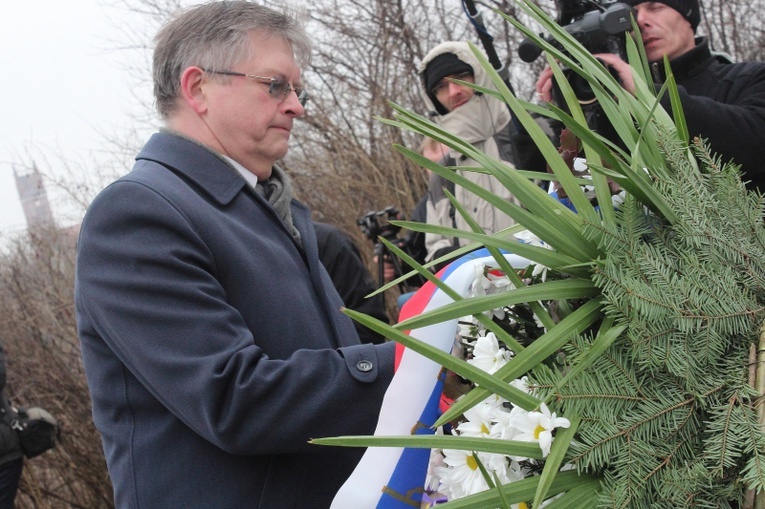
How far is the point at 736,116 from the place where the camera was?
2021mm

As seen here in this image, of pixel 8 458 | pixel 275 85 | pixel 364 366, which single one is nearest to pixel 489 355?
pixel 364 366

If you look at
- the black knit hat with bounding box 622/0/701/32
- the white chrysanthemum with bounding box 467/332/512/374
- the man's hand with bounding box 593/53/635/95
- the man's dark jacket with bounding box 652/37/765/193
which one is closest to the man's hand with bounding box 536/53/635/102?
the man's hand with bounding box 593/53/635/95

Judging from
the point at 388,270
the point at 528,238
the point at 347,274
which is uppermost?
the point at 528,238

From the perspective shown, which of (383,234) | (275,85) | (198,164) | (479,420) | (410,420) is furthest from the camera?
(383,234)

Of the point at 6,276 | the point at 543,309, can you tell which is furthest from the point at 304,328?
the point at 6,276

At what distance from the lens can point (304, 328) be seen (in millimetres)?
1697

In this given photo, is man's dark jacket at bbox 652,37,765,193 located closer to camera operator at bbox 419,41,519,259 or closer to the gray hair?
the gray hair

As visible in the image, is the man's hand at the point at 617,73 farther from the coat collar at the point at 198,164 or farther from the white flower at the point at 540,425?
the white flower at the point at 540,425

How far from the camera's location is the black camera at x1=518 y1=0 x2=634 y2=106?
77.7 inches

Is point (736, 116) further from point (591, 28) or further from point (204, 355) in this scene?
point (204, 355)

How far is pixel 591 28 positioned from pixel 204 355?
1248 mm

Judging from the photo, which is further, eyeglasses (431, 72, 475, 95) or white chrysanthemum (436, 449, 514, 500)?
eyeglasses (431, 72, 475, 95)

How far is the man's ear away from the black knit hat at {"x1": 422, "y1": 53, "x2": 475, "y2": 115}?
163 cm

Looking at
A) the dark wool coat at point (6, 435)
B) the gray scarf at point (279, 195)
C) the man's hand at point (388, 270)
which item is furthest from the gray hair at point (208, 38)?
the dark wool coat at point (6, 435)
